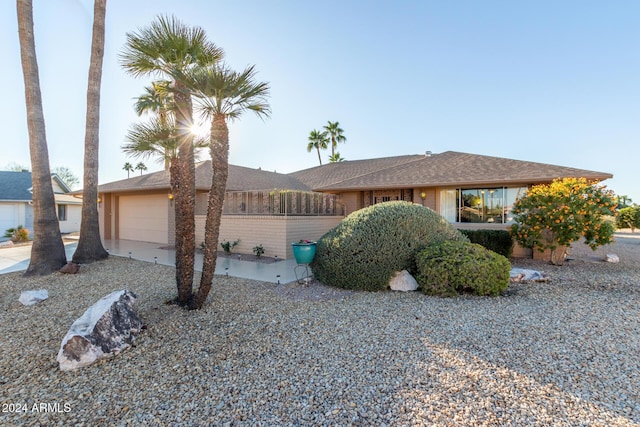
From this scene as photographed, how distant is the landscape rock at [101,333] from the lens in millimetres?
3068

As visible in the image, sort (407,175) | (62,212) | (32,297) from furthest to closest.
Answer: (62,212) → (407,175) → (32,297)

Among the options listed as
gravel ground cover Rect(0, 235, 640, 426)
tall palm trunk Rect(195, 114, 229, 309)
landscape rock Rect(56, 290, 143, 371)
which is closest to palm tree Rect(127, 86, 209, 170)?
tall palm trunk Rect(195, 114, 229, 309)

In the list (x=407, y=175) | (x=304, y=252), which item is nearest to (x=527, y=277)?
(x=304, y=252)

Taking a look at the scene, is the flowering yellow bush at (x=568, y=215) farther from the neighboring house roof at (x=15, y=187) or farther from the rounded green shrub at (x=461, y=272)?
the neighboring house roof at (x=15, y=187)

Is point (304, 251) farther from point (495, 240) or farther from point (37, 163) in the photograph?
point (37, 163)

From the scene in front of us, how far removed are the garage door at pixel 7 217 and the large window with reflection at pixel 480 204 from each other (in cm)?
2751

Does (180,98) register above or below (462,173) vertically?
above

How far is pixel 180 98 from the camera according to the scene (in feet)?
→ 15.0

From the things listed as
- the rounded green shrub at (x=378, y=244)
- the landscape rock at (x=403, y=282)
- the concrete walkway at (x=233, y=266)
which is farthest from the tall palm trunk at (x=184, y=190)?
the landscape rock at (x=403, y=282)

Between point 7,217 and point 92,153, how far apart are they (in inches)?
722

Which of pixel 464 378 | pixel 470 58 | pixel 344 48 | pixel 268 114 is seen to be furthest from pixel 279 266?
pixel 470 58

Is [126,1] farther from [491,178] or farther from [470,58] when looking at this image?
[491,178]

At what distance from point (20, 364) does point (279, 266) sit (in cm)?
595

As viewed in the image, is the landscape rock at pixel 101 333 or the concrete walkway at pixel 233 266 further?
the concrete walkway at pixel 233 266
